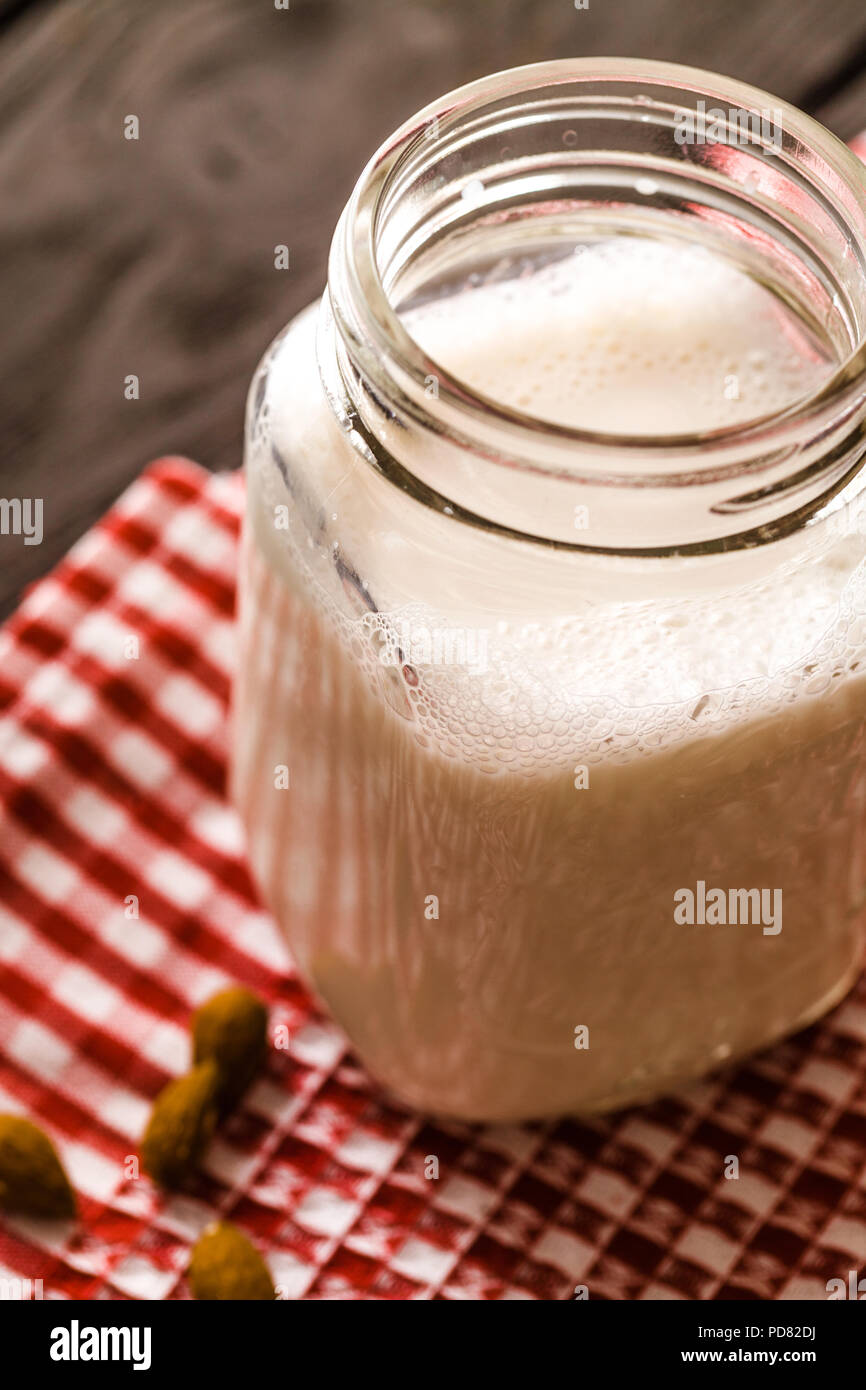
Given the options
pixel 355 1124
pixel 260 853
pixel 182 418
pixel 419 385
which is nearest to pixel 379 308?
pixel 419 385

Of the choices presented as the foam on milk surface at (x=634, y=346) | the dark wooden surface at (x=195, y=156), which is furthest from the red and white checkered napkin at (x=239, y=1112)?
the foam on milk surface at (x=634, y=346)

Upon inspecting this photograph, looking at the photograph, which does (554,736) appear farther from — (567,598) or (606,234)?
(606,234)

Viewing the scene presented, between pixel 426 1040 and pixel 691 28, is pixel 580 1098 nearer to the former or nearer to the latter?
pixel 426 1040

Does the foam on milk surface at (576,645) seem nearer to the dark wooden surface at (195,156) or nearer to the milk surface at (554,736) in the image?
the milk surface at (554,736)

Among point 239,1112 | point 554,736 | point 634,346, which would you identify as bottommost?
point 239,1112

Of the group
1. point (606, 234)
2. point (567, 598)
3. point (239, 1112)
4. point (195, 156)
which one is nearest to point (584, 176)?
point (606, 234)

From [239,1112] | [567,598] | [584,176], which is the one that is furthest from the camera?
[239,1112]
